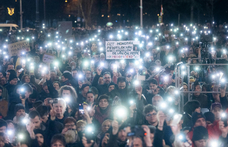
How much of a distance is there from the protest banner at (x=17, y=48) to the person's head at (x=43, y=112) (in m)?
7.50

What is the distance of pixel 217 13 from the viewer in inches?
1770

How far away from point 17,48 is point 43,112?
800 centimetres

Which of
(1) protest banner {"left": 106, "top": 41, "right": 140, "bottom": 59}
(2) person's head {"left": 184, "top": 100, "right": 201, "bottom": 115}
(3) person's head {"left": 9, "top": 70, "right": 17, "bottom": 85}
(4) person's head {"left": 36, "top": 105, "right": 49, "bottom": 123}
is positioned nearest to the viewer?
(4) person's head {"left": 36, "top": 105, "right": 49, "bottom": 123}

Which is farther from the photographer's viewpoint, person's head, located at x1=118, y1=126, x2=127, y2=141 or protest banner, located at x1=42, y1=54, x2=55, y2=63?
protest banner, located at x1=42, y1=54, x2=55, y2=63

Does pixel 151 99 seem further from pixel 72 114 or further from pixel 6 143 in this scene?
pixel 6 143

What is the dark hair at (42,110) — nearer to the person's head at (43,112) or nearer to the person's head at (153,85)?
the person's head at (43,112)

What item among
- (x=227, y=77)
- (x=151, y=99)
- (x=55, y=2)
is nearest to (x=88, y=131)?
(x=151, y=99)

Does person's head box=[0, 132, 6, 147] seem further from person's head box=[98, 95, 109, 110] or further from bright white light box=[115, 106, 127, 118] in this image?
person's head box=[98, 95, 109, 110]

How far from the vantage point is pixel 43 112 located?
8.12m

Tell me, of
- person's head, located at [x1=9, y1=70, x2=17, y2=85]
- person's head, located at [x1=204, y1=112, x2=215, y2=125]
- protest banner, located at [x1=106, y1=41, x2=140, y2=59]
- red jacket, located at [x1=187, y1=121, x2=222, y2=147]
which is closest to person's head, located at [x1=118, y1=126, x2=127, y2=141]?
red jacket, located at [x1=187, y1=121, x2=222, y2=147]

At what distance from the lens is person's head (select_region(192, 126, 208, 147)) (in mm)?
6793

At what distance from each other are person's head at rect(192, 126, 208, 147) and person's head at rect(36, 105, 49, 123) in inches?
116

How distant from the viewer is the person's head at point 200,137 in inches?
267

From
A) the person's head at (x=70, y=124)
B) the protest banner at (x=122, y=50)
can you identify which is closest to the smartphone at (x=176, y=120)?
the person's head at (x=70, y=124)
